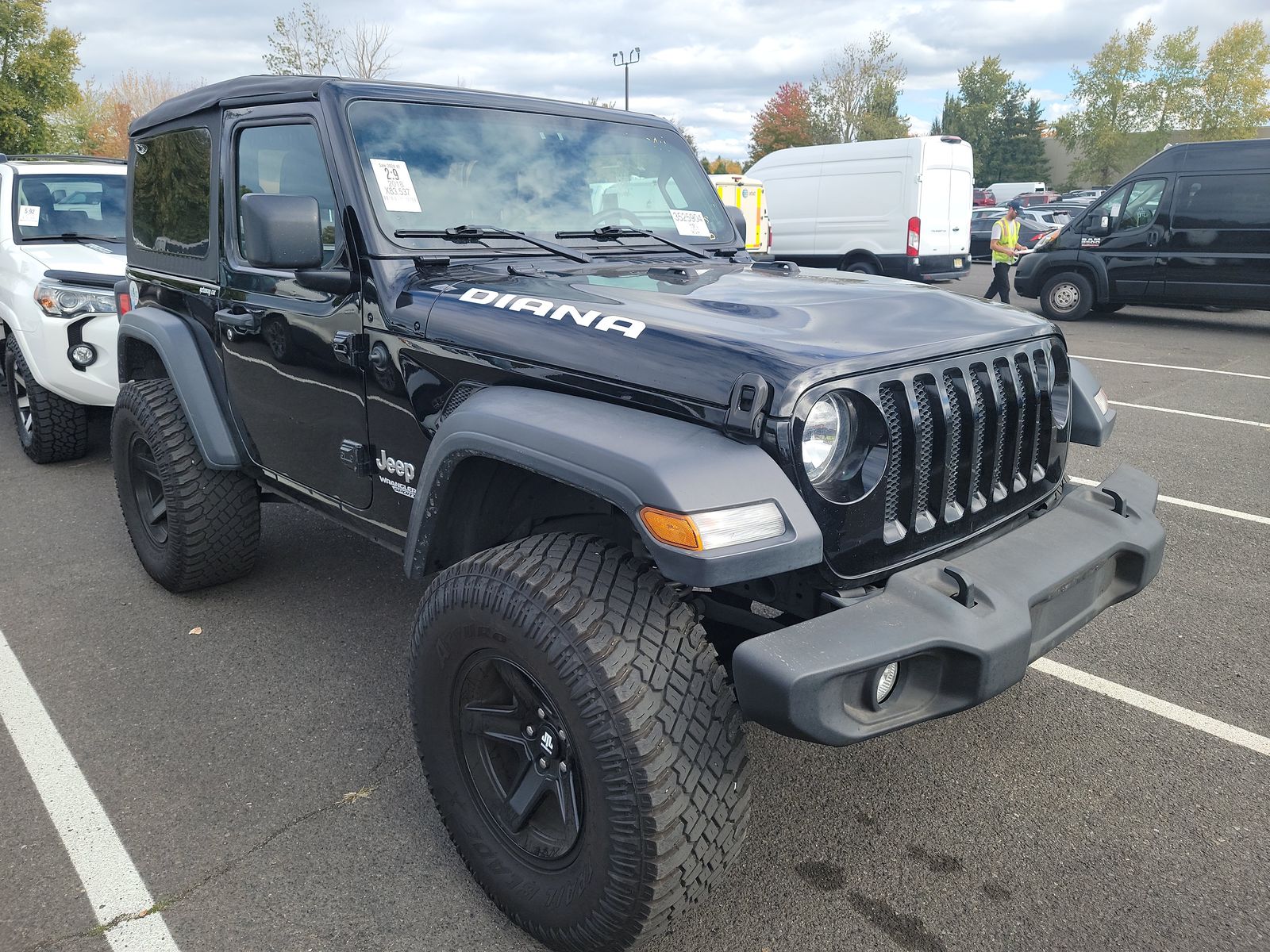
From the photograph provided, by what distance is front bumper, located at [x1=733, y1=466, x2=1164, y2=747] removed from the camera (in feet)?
5.89

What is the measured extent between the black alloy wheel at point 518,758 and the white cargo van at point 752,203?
12.1 m

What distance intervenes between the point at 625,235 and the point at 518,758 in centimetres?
183

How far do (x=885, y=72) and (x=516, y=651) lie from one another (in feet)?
165

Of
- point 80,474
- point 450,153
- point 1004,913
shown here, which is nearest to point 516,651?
point 1004,913

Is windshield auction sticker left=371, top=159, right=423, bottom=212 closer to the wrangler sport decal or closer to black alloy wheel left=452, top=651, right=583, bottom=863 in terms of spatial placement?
the wrangler sport decal

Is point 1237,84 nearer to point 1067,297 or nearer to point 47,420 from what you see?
point 1067,297

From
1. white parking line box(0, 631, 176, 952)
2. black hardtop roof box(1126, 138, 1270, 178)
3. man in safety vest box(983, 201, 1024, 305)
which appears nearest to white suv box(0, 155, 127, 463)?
white parking line box(0, 631, 176, 952)

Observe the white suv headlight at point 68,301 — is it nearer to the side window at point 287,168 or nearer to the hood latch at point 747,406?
the side window at point 287,168

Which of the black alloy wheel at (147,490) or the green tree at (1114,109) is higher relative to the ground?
the green tree at (1114,109)

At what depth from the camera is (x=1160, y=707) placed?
3193 millimetres

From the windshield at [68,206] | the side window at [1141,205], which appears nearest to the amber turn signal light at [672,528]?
the windshield at [68,206]

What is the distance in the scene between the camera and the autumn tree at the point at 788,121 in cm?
4700

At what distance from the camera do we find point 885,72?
4628 centimetres

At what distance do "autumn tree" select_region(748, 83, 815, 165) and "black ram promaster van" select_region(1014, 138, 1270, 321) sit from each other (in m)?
36.5
